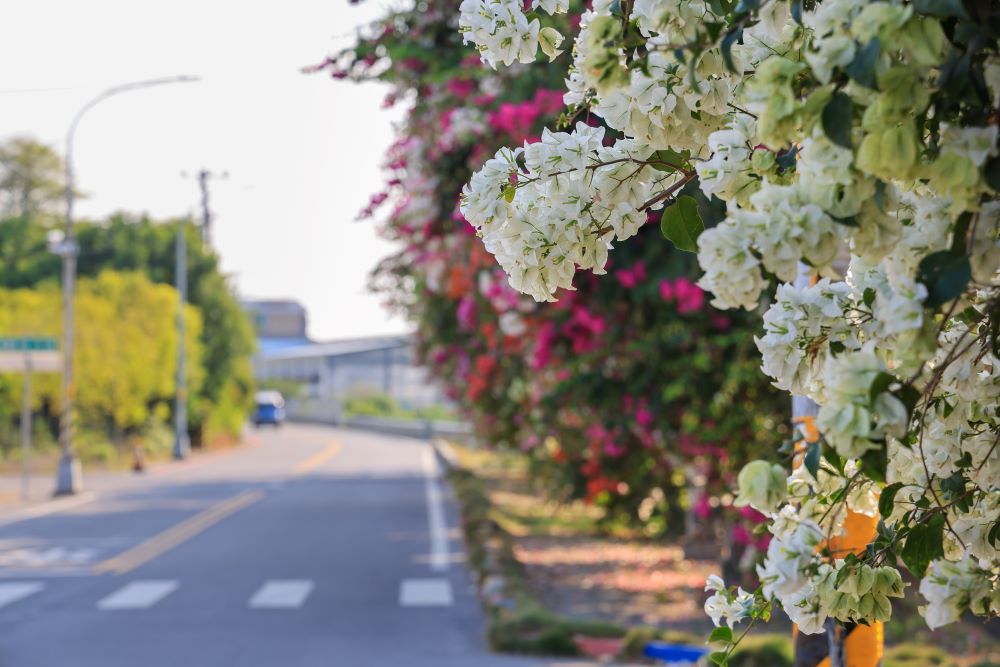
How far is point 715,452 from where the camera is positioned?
1061 cm

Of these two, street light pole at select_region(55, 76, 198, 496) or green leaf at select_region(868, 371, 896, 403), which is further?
street light pole at select_region(55, 76, 198, 496)

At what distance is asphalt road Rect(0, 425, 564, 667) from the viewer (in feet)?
33.1

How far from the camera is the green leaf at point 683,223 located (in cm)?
243

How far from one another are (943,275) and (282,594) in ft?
38.5

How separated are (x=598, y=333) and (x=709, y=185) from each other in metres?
8.14

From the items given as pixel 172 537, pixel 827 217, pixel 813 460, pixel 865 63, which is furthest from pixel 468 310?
pixel 865 63

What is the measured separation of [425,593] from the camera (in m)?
13.1

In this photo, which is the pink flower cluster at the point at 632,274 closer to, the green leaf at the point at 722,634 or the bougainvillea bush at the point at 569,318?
the bougainvillea bush at the point at 569,318

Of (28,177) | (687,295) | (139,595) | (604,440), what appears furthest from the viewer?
(28,177)

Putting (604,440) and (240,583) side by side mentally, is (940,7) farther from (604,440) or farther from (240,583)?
(240,583)

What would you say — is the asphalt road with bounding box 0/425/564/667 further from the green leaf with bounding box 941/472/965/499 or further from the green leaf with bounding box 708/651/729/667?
the green leaf with bounding box 941/472/965/499

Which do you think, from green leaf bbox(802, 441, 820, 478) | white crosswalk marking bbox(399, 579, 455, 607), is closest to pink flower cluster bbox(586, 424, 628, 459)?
white crosswalk marking bbox(399, 579, 455, 607)

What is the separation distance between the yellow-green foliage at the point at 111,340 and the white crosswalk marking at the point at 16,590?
2287 cm

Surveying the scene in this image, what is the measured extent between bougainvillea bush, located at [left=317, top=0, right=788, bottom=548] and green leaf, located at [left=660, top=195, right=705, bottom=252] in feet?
18.6
